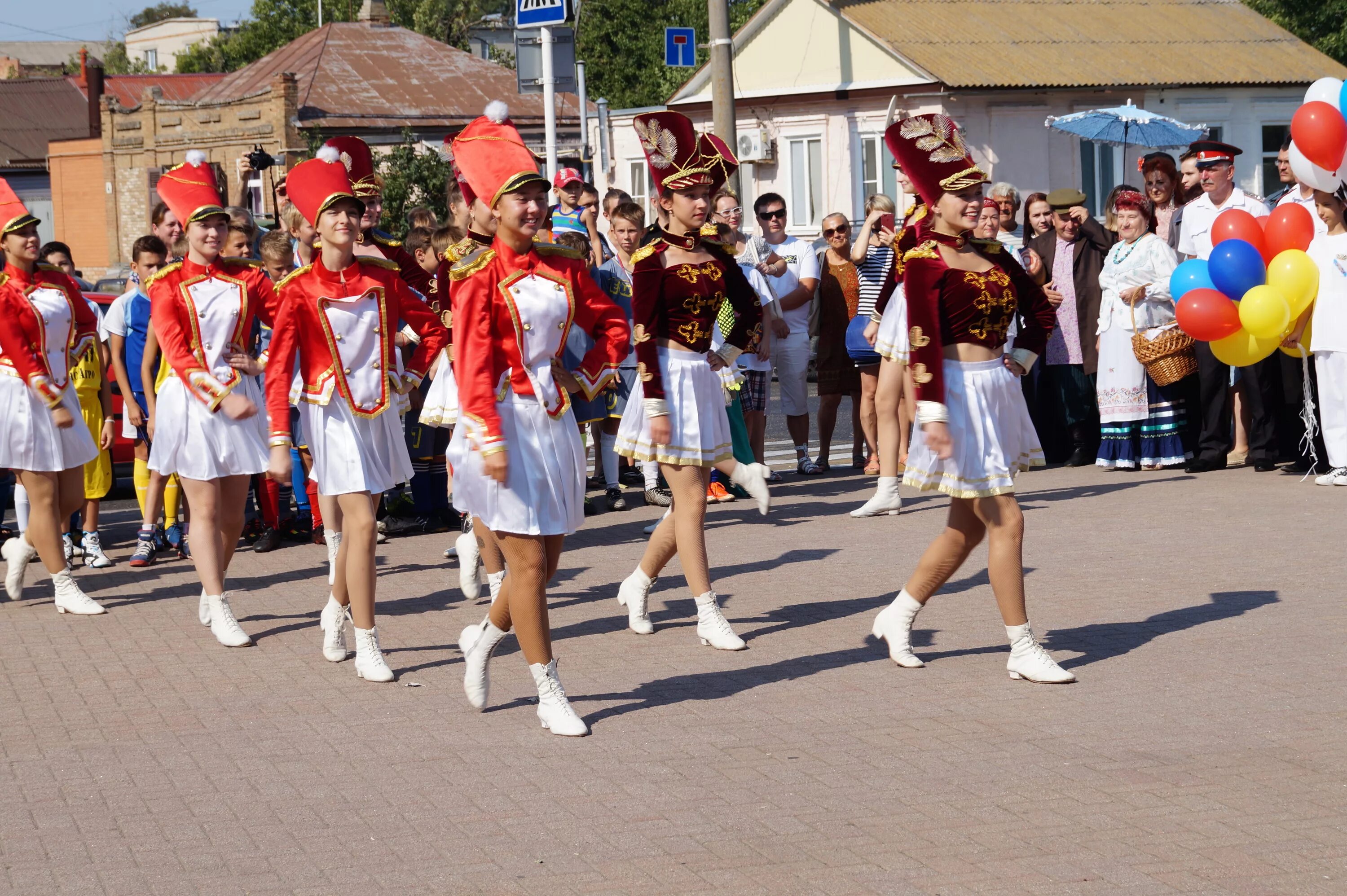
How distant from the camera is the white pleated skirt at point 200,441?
8633mm

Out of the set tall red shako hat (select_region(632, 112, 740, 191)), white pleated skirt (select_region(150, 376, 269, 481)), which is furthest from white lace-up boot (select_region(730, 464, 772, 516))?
white pleated skirt (select_region(150, 376, 269, 481))

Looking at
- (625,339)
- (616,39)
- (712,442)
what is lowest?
(712,442)

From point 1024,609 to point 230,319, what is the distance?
4179 millimetres

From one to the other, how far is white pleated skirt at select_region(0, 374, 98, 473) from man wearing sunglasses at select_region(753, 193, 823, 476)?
5839 millimetres

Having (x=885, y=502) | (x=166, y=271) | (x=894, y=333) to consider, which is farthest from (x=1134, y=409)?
(x=166, y=271)

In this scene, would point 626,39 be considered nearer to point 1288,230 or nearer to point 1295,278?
point 1288,230

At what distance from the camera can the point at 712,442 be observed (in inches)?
320

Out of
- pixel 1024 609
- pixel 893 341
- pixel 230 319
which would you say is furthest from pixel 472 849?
pixel 893 341

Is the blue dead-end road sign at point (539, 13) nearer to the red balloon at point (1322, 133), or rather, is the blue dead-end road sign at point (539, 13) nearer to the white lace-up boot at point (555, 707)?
the red balloon at point (1322, 133)

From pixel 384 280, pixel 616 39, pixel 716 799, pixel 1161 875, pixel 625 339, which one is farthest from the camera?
pixel 616 39

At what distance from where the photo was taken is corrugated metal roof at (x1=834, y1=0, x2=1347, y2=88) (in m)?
32.1

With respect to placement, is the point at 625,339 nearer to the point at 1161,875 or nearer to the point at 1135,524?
the point at 1161,875

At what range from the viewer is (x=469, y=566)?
9.55m

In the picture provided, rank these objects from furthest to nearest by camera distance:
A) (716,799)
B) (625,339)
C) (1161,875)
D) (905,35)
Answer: (905,35) < (625,339) < (716,799) < (1161,875)
